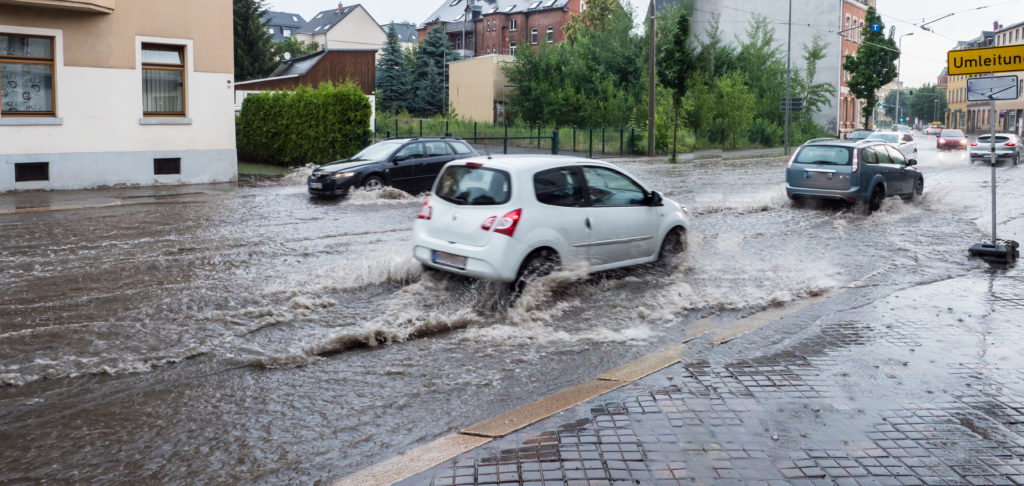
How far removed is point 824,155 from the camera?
17.8m

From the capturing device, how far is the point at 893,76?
62.9 m

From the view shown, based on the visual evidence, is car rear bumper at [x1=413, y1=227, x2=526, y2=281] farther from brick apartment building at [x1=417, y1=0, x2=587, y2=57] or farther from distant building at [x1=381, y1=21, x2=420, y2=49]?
distant building at [x1=381, y1=21, x2=420, y2=49]

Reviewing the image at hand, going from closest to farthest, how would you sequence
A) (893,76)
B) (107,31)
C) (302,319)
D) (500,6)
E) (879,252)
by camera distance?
(302,319) → (879,252) → (107,31) → (893,76) → (500,6)

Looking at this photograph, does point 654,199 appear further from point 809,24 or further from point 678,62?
point 809,24

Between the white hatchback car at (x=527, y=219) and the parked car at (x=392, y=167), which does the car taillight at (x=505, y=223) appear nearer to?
the white hatchback car at (x=527, y=219)

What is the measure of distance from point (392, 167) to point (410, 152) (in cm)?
69

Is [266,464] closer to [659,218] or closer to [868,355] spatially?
[868,355]

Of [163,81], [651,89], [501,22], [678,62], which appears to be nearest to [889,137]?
[678,62]

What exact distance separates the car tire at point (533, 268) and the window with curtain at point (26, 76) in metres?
15.5

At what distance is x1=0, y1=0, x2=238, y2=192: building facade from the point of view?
19.1 metres

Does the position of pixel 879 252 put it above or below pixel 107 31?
below

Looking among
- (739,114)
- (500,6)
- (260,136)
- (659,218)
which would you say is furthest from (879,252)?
(500,6)

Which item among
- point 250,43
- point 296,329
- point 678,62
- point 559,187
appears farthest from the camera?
point 250,43

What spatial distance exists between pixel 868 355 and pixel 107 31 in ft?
62.2
